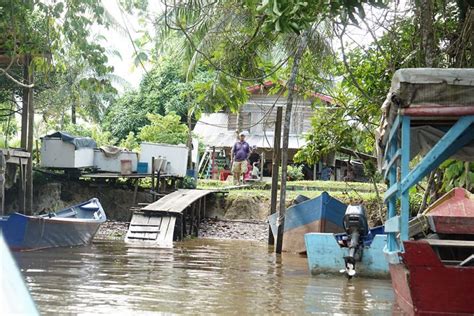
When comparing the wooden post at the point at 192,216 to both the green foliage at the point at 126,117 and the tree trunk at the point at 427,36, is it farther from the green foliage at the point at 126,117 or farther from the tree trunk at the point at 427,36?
the green foliage at the point at 126,117

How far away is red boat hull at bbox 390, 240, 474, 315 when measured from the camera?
16.9 feet

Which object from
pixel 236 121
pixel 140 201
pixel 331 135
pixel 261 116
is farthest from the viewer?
pixel 261 116

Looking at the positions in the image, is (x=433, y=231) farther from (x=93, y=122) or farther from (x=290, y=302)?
(x=93, y=122)

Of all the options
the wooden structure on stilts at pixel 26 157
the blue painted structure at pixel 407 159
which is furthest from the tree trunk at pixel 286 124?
the wooden structure on stilts at pixel 26 157

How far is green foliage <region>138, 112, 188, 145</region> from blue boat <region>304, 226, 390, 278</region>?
51.9 ft

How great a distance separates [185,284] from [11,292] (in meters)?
7.66

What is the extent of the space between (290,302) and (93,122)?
86.1 ft

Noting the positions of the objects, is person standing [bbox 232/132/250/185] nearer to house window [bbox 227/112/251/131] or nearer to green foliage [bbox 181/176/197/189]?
green foliage [bbox 181/176/197/189]

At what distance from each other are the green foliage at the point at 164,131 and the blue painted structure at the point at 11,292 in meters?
23.8

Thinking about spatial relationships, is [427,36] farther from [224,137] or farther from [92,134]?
[92,134]

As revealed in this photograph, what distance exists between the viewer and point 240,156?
827 inches

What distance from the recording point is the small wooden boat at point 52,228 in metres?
12.4

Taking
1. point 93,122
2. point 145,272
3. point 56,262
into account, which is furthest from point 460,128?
point 93,122

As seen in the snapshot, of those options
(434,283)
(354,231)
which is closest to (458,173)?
(354,231)
